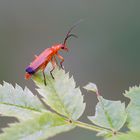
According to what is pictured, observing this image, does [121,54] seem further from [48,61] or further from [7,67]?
[48,61]

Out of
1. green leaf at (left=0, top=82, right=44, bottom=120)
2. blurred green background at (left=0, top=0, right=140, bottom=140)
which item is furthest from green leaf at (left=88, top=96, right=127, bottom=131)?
blurred green background at (left=0, top=0, right=140, bottom=140)

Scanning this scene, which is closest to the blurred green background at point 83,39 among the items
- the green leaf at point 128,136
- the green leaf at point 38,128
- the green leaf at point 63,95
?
the green leaf at point 63,95

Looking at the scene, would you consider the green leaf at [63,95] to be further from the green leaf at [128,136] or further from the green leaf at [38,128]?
the green leaf at [128,136]

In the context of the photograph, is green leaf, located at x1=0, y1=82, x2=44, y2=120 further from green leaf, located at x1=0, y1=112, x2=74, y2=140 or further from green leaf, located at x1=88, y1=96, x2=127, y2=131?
green leaf, located at x1=88, y1=96, x2=127, y2=131

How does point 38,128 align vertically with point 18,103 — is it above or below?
below

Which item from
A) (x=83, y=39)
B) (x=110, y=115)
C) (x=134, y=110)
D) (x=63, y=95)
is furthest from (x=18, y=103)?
(x=83, y=39)

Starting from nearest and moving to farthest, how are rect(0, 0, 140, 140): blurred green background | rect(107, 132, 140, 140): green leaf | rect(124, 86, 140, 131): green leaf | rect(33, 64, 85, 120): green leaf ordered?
rect(107, 132, 140, 140): green leaf
rect(124, 86, 140, 131): green leaf
rect(33, 64, 85, 120): green leaf
rect(0, 0, 140, 140): blurred green background

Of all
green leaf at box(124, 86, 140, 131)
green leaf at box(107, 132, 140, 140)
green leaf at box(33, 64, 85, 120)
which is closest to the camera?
green leaf at box(107, 132, 140, 140)

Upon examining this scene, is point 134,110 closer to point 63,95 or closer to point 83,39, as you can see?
point 63,95
